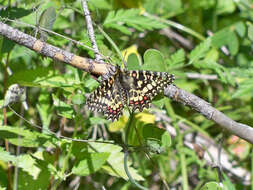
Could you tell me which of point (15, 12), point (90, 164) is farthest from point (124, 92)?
point (15, 12)

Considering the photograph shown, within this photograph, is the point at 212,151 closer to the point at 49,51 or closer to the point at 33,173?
the point at 33,173

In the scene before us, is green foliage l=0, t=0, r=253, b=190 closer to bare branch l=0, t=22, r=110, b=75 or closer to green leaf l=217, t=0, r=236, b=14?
green leaf l=217, t=0, r=236, b=14

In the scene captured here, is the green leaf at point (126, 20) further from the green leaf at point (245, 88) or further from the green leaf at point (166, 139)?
the green leaf at point (166, 139)

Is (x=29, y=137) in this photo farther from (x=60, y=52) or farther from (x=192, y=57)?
(x=192, y=57)

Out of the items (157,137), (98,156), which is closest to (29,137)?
(98,156)

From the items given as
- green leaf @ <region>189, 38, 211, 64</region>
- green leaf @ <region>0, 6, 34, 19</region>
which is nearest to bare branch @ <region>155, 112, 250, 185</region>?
green leaf @ <region>189, 38, 211, 64</region>

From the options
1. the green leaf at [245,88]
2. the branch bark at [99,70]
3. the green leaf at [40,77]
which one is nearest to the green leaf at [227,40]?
the green leaf at [245,88]
